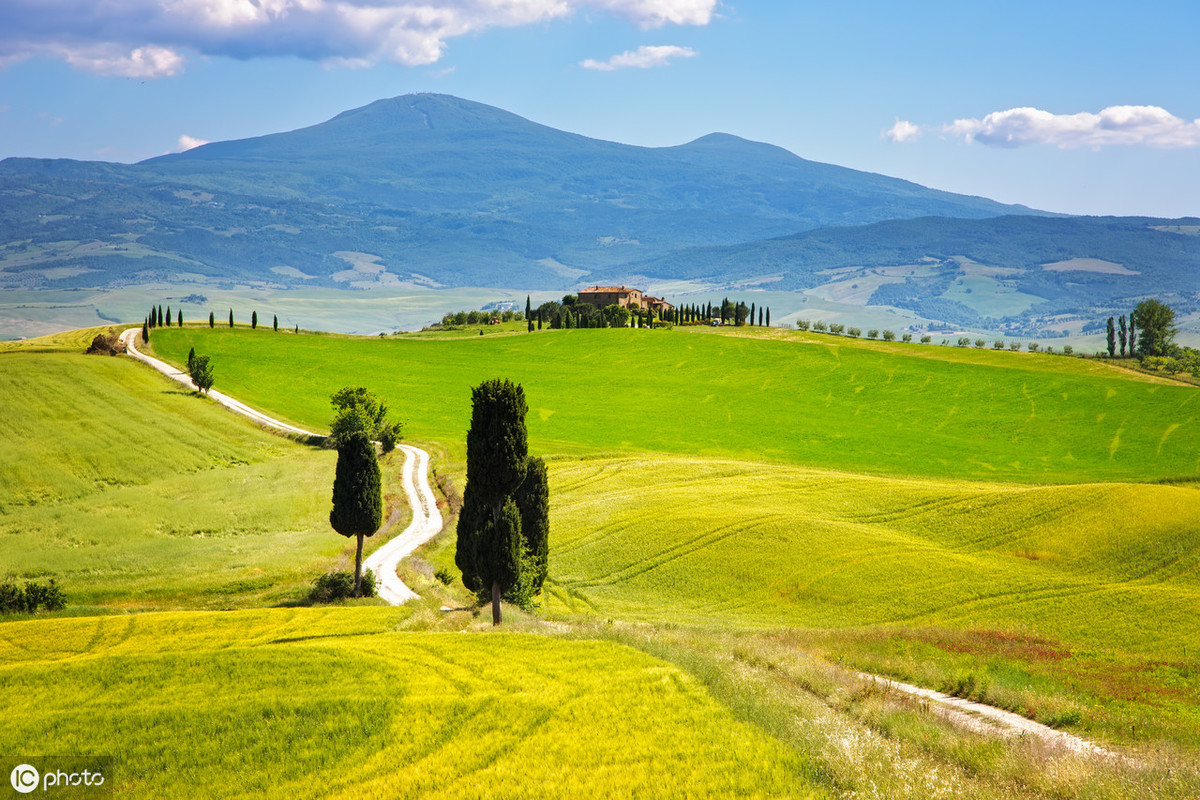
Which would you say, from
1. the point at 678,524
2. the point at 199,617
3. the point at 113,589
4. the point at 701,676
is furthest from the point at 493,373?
the point at 701,676

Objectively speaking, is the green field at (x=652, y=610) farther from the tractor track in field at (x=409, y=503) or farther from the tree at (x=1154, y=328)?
the tree at (x=1154, y=328)

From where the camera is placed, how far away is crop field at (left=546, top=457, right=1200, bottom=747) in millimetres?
25500

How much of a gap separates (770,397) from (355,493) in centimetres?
8244

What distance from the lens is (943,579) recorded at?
126 ft

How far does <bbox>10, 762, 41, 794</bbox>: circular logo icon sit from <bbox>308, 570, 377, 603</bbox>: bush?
22618 mm

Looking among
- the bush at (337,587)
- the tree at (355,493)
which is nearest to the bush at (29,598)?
the bush at (337,587)

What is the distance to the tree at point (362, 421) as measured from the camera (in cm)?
7819

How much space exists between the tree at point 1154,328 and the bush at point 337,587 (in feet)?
479

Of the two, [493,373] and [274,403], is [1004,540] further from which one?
[493,373]

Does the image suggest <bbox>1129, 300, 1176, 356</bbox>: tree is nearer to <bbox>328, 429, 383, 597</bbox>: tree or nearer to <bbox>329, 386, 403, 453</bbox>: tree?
<bbox>329, 386, 403, 453</bbox>: tree

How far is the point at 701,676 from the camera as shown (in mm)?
21391

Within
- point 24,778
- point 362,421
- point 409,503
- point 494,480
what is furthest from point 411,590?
point 362,421

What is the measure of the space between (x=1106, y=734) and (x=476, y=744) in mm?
16015

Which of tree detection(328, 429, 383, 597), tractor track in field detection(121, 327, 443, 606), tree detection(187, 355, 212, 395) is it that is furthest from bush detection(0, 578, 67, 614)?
tree detection(187, 355, 212, 395)
